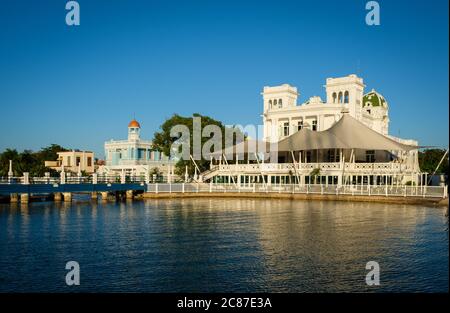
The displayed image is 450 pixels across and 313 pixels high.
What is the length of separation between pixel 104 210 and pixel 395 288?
2922 centimetres

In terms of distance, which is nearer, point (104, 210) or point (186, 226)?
point (186, 226)

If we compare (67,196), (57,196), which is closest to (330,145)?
(67,196)

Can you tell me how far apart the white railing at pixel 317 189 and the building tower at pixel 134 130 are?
2996cm

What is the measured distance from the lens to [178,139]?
68875 millimetres

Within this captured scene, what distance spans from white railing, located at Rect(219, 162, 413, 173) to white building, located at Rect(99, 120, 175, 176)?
2525 cm

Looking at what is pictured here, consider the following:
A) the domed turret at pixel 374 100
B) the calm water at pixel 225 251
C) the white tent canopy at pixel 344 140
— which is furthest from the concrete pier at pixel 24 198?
the domed turret at pixel 374 100

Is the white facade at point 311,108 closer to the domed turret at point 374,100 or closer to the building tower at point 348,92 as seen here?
the building tower at point 348,92

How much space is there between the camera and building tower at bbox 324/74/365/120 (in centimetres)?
6844

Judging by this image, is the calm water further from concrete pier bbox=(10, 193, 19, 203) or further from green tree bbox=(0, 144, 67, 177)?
green tree bbox=(0, 144, 67, 177)

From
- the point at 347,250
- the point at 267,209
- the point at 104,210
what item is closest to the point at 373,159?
the point at 267,209
